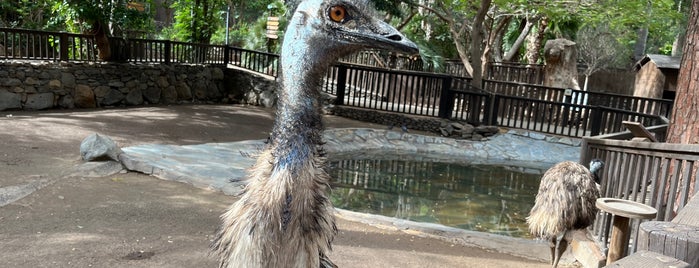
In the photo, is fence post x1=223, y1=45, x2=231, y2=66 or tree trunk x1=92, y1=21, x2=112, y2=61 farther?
fence post x1=223, y1=45, x2=231, y2=66

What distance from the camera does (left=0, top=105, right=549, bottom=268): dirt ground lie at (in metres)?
4.70

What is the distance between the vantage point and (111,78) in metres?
13.6

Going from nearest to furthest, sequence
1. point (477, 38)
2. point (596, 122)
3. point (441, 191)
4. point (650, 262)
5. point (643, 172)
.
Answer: point (650, 262) < point (643, 172) < point (441, 191) < point (596, 122) < point (477, 38)

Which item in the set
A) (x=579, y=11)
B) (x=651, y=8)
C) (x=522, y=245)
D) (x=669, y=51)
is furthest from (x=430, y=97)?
(x=669, y=51)

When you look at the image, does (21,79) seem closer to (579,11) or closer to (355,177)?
(355,177)

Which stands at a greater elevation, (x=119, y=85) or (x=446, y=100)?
(x=446, y=100)

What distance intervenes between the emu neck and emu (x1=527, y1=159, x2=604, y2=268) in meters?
3.89

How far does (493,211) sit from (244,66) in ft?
34.6

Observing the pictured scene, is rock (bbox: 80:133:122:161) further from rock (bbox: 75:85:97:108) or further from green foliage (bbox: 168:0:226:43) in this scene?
green foliage (bbox: 168:0:226:43)

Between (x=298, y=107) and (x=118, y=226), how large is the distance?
397 centimetres

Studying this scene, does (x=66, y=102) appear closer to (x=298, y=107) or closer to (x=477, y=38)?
(x=477, y=38)

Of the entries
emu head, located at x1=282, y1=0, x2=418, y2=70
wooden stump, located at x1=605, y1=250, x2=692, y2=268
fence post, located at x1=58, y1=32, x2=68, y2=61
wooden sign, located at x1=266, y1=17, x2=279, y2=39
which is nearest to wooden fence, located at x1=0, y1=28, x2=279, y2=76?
fence post, located at x1=58, y1=32, x2=68, y2=61

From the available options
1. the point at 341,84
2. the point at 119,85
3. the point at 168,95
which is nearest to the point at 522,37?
the point at 341,84

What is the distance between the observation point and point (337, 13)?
2.21 m
